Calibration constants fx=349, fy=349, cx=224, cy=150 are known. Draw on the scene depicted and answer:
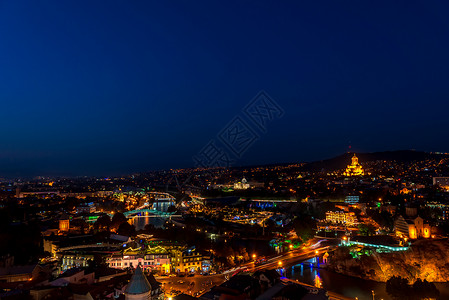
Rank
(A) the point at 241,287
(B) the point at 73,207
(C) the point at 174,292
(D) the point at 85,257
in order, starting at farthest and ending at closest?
(B) the point at 73,207
(D) the point at 85,257
(C) the point at 174,292
(A) the point at 241,287

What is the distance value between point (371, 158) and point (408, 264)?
38452mm

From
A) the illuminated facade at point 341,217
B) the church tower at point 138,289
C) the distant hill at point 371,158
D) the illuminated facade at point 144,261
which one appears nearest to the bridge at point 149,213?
the illuminated facade at point 341,217

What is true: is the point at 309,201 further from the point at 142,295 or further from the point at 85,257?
the point at 142,295

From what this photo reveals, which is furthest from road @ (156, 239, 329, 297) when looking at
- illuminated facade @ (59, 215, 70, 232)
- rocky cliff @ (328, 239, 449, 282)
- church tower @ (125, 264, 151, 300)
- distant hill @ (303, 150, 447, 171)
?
distant hill @ (303, 150, 447, 171)

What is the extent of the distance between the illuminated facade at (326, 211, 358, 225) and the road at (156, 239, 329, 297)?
4838 millimetres

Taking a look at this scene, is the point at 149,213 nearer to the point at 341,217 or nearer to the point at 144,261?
the point at 341,217

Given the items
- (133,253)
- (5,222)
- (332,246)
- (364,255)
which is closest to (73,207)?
(5,222)

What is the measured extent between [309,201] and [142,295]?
1617cm

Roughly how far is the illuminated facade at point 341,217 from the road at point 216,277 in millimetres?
4838

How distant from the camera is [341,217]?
47.6 ft

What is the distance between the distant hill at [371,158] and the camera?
128 ft

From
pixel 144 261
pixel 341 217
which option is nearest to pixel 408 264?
pixel 144 261

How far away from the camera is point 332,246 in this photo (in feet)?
32.5

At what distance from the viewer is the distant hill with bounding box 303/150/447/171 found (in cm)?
3912
